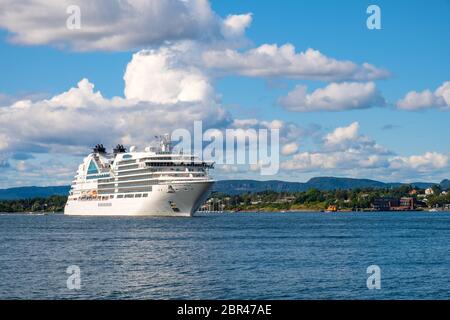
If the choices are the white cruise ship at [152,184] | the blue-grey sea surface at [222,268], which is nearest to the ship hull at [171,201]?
the white cruise ship at [152,184]

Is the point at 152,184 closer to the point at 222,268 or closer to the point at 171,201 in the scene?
the point at 171,201

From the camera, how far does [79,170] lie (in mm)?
193500

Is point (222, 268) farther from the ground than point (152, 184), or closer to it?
closer to it

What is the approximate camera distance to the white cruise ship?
Answer: 135m

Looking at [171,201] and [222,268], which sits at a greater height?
[171,201]

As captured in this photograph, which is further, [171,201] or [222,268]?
[171,201]

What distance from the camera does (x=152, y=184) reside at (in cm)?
13950

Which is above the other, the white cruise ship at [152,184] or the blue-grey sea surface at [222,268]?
the white cruise ship at [152,184]

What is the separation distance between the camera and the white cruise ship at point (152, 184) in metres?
135

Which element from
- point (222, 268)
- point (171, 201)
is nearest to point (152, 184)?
point (171, 201)

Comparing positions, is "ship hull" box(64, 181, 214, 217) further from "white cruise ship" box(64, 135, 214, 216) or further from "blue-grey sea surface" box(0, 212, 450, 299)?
"blue-grey sea surface" box(0, 212, 450, 299)

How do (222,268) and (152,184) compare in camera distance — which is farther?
(152,184)

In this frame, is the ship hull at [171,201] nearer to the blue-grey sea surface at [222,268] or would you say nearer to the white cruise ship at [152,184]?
the white cruise ship at [152,184]
